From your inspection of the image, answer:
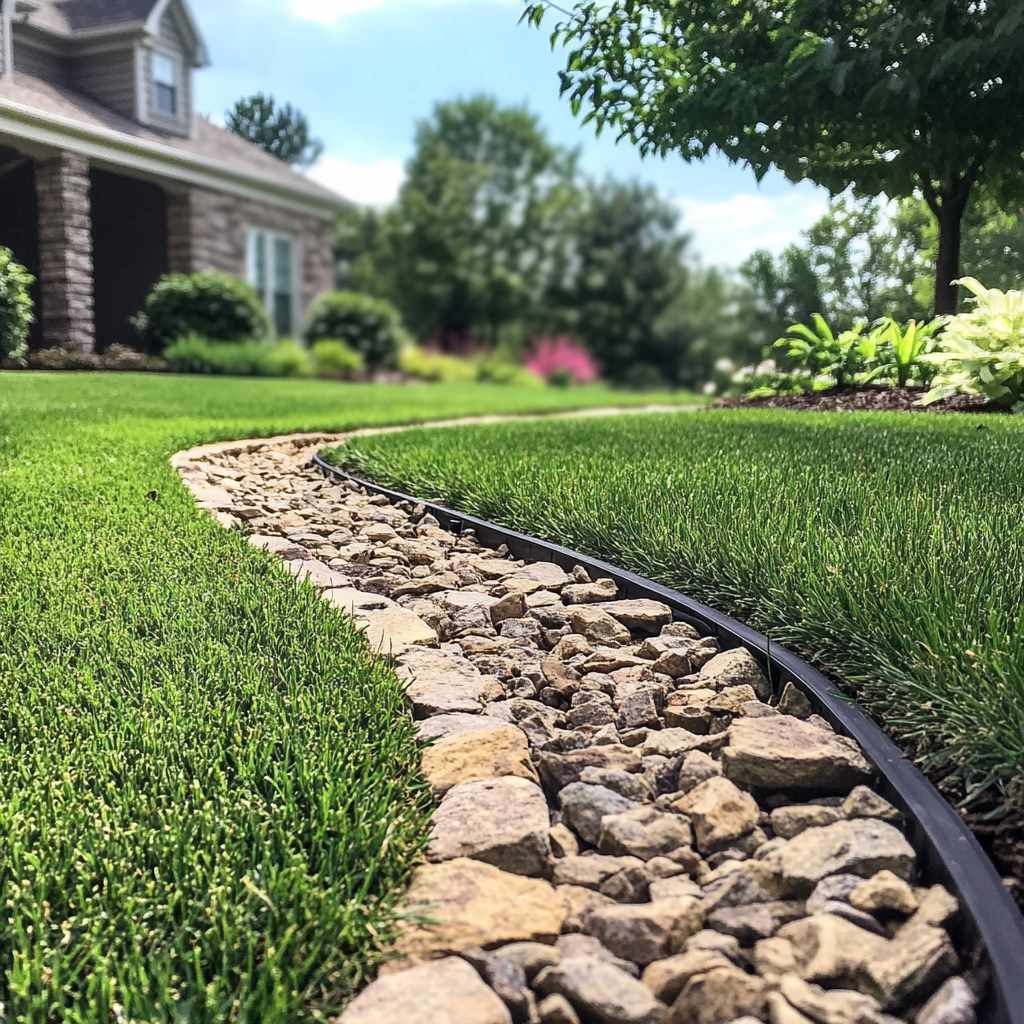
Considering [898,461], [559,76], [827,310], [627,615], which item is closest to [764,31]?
[559,76]

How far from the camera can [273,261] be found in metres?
15.1

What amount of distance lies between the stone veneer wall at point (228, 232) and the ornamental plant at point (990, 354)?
400 inches

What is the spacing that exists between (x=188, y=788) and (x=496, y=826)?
560 millimetres

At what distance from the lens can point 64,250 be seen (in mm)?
11055

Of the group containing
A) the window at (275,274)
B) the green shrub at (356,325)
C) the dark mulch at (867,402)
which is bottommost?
the dark mulch at (867,402)

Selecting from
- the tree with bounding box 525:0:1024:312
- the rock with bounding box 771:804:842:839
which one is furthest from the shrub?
the rock with bounding box 771:804:842:839

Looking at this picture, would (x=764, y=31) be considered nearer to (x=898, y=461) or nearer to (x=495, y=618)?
(x=898, y=461)

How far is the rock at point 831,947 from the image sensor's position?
4.50 feet

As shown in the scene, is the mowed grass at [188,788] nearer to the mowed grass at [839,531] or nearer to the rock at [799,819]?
the rock at [799,819]

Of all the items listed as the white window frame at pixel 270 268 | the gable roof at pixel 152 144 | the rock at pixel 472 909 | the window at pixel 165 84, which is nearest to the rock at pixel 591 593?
the rock at pixel 472 909

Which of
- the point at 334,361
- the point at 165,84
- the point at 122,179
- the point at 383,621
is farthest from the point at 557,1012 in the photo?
the point at 165,84

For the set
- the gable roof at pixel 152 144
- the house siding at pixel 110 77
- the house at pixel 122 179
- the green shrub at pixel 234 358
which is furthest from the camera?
the house siding at pixel 110 77

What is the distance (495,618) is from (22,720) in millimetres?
1282

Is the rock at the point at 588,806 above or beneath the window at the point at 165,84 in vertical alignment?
beneath
